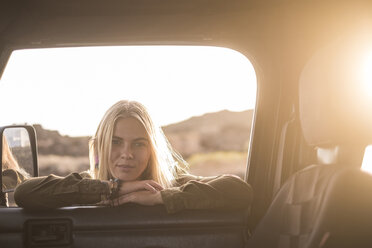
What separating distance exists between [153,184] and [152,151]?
268 mm

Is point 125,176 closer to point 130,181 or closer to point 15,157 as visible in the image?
point 130,181

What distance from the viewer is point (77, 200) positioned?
2234 mm

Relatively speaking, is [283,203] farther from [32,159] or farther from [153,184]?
[32,159]

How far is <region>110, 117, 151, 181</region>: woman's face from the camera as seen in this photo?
247 centimetres

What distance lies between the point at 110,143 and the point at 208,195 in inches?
22.2

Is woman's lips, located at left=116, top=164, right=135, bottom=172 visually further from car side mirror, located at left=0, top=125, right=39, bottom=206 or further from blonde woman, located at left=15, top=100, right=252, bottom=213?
car side mirror, located at left=0, top=125, right=39, bottom=206

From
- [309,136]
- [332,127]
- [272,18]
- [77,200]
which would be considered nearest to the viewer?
[332,127]

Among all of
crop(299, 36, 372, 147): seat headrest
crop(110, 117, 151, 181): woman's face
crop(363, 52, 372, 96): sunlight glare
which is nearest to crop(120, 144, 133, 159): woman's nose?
crop(110, 117, 151, 181): woman's face

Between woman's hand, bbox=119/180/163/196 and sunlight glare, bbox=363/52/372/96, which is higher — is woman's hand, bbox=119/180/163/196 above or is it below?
below

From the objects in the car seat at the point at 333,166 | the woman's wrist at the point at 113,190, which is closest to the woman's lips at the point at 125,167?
the woman's wrist at the point at 113,190

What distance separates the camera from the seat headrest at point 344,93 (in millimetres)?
1688

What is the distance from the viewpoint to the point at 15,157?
8.11 feet

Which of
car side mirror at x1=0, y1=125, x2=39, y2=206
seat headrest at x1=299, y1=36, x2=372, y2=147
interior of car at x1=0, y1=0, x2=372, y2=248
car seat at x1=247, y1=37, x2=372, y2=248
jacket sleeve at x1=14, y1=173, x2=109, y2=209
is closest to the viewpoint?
car seat at x1=247, y1=37, x2=372, y2=248

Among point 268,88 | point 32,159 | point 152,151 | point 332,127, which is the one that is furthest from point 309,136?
point 32,159
